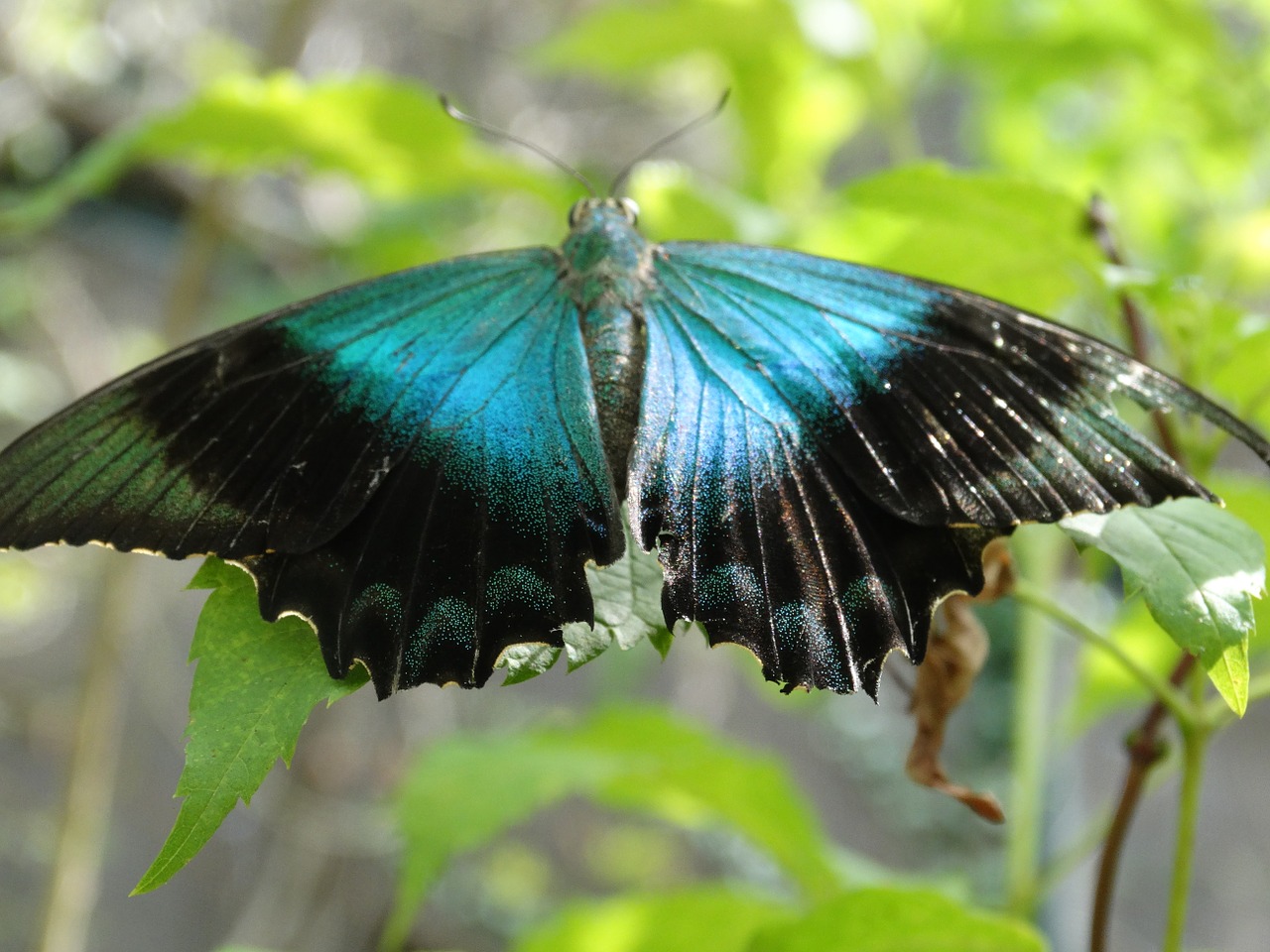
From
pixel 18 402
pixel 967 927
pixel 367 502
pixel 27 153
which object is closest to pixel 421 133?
pixel 367 502

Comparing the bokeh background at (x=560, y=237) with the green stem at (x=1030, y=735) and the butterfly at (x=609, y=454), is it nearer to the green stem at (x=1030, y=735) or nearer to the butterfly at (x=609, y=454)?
the green stem at (x=1030, y=735)

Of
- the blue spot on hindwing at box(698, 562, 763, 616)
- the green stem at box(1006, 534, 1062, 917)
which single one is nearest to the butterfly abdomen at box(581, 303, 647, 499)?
the blue spot on hindwing at box(698, 562, 763, 616)

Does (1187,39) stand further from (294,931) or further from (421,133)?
(294,931)

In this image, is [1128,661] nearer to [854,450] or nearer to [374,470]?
[854,450]

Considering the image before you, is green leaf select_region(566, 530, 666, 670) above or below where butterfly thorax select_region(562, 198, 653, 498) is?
below

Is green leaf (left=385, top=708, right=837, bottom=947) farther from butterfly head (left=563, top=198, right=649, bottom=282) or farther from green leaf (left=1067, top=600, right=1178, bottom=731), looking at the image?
butterfly head (left=563, top=198, right=649, bottom=282)

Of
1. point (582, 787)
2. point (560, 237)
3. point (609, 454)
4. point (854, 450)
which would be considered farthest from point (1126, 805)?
point (560, 237)

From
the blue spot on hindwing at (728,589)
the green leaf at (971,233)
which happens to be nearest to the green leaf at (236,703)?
the blue spot on hindwing at (728,589)
